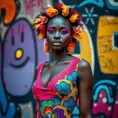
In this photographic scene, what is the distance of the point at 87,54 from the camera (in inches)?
286

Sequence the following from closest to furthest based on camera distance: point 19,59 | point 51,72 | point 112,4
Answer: point 51,72
point 112,4
point 19,59

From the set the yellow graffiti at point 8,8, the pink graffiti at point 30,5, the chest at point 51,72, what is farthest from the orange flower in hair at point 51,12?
the yellow graffiti at point 8,8

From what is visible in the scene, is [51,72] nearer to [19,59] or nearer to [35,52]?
[35,52]

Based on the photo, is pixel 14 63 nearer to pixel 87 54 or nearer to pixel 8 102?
pixel 8 102

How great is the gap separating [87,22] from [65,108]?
3900 mm

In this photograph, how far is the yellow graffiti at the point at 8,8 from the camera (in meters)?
7.86

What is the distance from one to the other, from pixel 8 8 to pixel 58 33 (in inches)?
172

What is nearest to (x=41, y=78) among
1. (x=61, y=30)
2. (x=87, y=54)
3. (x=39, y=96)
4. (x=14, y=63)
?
(x=39, y=96)

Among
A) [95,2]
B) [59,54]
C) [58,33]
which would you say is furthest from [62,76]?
[95,2]

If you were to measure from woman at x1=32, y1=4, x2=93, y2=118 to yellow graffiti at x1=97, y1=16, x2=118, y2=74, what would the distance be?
137 inches

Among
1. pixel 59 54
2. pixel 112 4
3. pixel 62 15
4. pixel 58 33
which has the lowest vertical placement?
pixel 59 54

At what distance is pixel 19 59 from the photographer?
775 centimetres

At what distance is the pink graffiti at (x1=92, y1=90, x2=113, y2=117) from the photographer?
7211 mm

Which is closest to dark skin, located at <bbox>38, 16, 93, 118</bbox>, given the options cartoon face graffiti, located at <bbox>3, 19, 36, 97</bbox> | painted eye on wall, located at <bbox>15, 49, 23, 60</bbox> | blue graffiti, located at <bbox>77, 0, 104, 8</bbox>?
blue graffiti, located at <bbox>77, 0, 104, 8</bbox>
